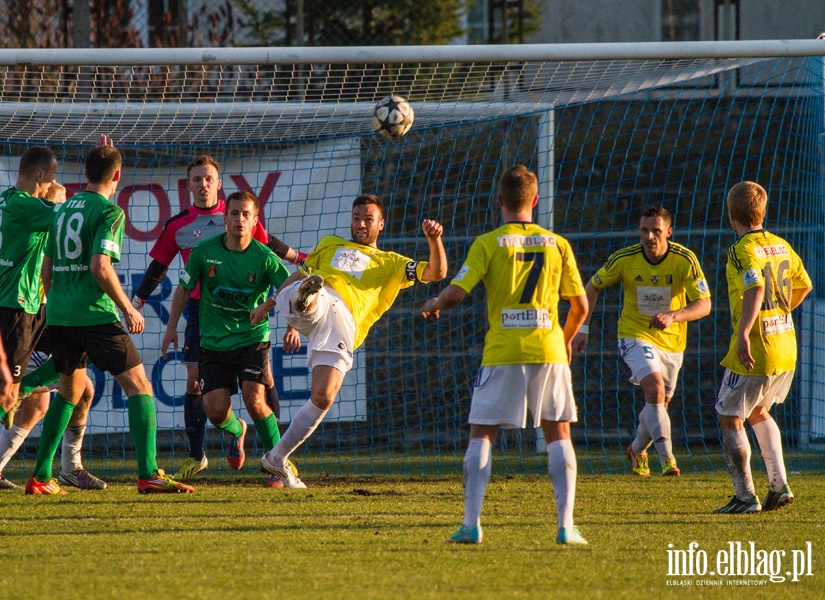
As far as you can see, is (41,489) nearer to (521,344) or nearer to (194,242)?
(194,242)

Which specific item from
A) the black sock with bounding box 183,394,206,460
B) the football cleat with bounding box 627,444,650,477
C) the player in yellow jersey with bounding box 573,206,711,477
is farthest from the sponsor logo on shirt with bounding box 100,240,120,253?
the football cleat with bounding box 627,444,650,477

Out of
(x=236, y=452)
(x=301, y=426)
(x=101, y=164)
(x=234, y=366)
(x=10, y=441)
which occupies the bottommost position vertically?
(x=236, y=452)

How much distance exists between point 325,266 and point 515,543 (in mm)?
2310

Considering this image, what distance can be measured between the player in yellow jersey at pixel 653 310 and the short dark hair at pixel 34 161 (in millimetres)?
3636

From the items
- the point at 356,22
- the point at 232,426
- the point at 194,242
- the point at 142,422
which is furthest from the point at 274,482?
the point at 356,22

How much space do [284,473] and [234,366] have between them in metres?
0.74

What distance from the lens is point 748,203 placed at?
5.79 m

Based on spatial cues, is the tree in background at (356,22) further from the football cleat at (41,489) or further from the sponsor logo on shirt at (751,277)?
the sponsor logo on shirt at (751,277)

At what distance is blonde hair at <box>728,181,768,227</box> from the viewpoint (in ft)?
19.0

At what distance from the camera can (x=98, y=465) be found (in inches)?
328

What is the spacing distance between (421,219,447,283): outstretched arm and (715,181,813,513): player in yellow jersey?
156 cm

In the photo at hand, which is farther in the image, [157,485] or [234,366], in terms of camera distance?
[234,366]

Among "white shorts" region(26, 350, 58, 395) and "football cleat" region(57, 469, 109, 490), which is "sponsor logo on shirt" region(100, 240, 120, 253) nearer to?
"white shorts" region(26, 350, 58, 395)

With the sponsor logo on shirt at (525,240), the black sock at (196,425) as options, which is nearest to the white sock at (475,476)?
the sponsor logo on shirt at (525,240)
